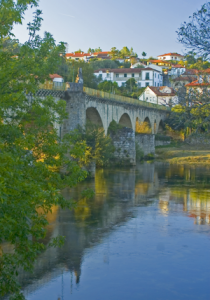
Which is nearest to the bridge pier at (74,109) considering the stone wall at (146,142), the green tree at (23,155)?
the stone wall at (146,142)

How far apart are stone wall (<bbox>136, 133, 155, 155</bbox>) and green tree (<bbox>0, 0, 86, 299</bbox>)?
40.0 metres

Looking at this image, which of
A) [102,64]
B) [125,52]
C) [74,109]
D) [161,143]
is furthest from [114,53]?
[74,109]

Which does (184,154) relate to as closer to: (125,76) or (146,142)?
(146,142)

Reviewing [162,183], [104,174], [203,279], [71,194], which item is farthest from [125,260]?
[104,174]

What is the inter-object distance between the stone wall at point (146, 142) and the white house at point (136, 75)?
56612mm

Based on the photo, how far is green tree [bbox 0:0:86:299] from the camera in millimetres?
7598

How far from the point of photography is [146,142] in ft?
172

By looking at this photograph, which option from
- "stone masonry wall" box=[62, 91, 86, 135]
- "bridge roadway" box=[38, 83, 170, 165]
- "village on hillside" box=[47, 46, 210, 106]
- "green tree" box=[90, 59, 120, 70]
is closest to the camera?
"stone masonry wall" box=[62, 91, 86, 135]

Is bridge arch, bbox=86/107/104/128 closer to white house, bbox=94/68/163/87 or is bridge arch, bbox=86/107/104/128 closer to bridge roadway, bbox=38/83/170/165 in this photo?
bridge roadway, bbox=38/83/170/165

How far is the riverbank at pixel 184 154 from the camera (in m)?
48.7

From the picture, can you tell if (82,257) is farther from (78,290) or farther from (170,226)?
(170,226)

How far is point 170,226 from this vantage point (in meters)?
17.8

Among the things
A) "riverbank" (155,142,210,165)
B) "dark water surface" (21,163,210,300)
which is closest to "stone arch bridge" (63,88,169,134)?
"riverbank" (155,142,210,165)

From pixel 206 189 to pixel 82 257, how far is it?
16.0 m
